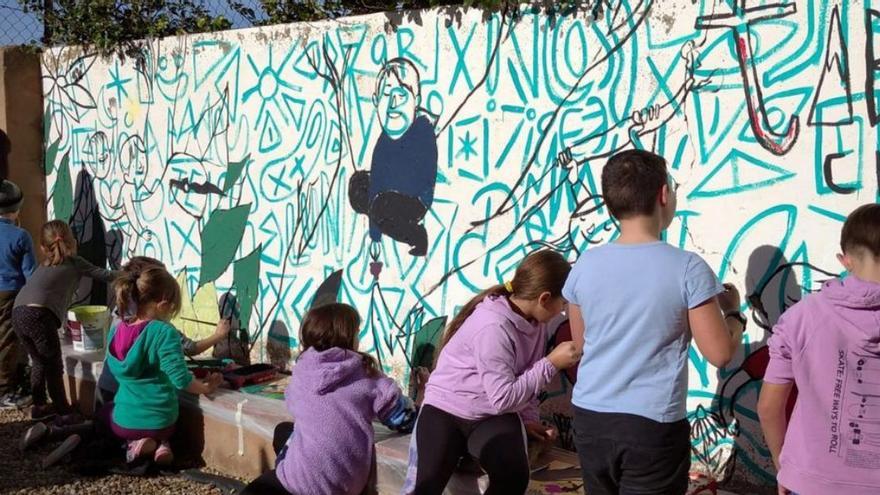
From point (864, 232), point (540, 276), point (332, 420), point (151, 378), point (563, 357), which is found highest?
point (864, 232)

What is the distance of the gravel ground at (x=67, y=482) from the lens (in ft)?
16.1

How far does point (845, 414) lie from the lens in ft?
8.58

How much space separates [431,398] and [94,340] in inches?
139

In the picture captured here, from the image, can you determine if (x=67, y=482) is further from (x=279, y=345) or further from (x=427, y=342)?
(x=427, y=342)

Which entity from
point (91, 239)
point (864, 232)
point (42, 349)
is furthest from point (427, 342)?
point (91, 239)

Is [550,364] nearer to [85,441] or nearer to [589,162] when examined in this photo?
[589,162]

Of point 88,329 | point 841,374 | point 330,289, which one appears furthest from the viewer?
point 88,329

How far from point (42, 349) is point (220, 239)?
133cm

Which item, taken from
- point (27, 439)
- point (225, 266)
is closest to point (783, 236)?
point (225, 266)

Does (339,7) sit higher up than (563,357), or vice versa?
(339,7)

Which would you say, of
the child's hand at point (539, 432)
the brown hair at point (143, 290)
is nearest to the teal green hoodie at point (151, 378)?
the brown hair at point (143, 290)

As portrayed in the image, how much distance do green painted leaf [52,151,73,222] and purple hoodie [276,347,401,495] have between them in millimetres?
4485

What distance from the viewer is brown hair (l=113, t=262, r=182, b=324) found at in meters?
4.97

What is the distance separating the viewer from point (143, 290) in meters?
4.96
